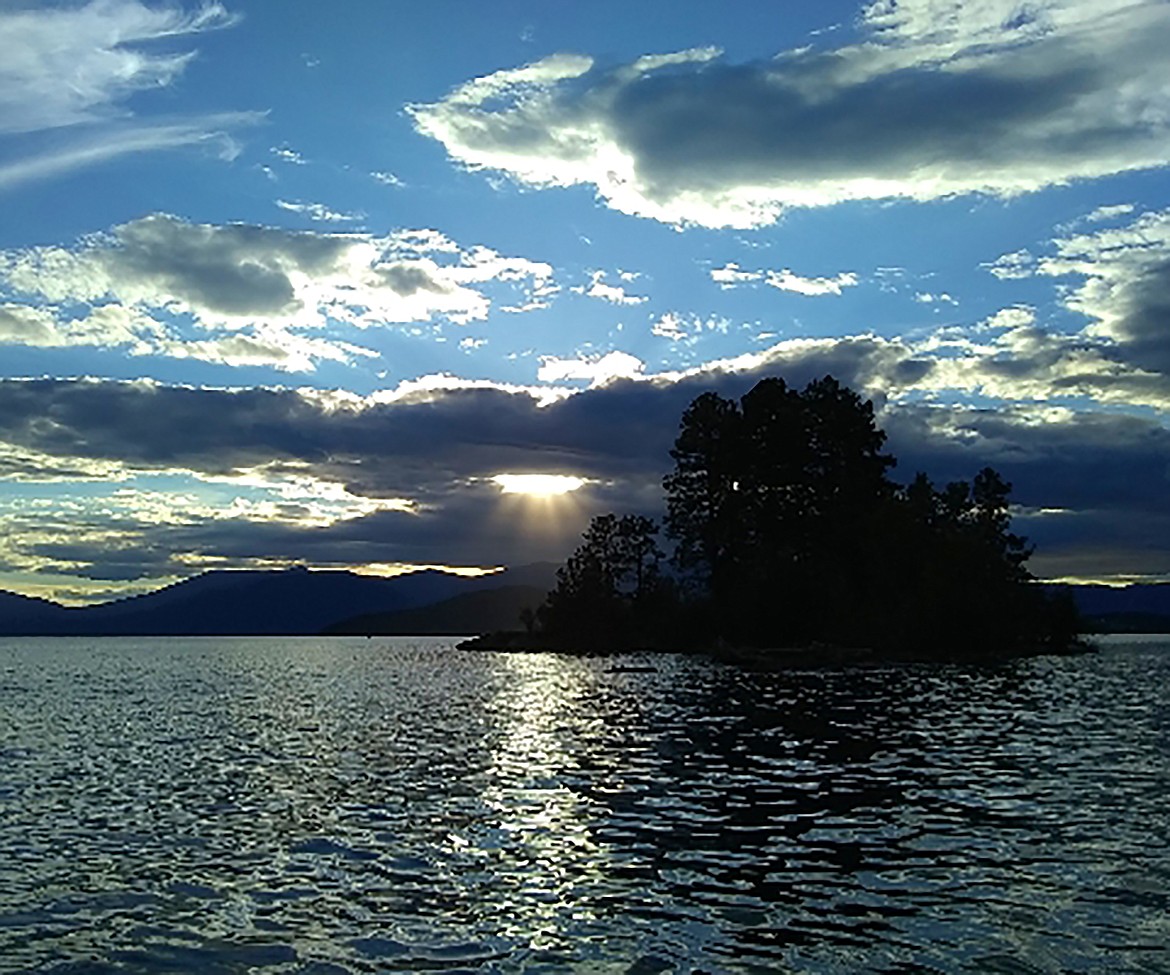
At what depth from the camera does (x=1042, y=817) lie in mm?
26406

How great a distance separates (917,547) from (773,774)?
10246 centimetres

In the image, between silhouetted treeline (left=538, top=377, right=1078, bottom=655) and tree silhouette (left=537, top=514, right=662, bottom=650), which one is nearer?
silhouetted treeline (left=538, top=377, right=1078, bottom=655)

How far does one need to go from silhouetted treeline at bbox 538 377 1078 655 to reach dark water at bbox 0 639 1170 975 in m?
71.6

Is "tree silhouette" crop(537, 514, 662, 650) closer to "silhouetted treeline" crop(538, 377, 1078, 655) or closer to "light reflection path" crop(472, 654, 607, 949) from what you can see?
"silhouetted treeline" crop(538, 377, 1078, 655)

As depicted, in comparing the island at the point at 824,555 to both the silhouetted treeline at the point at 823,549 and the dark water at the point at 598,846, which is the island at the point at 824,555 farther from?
the dark water at the point at 598,846

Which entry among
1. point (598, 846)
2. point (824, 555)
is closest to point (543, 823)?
point (598, 846)

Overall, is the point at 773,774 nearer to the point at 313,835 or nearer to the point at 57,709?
the point at 313,835

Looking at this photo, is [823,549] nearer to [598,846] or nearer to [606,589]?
[606,589]

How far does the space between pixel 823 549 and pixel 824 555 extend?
34.3 inches

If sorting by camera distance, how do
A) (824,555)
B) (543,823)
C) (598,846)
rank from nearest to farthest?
(598,846), (543,823), (824,555)

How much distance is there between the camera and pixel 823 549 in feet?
453

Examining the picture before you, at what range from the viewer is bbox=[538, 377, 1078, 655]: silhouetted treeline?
126 metres

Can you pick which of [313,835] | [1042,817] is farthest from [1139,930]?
[313,835]

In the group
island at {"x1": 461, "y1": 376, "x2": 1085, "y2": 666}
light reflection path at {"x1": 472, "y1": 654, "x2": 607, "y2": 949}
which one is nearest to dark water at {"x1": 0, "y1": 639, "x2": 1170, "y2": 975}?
light reflection path at {"x1": 472, "y1": 654, "x2": 607, "y2": 949}
